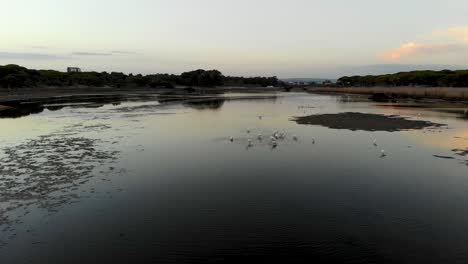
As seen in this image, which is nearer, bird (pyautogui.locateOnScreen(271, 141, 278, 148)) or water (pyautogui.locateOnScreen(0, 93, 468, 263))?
water (pyautogui.locateOnScreen(0, 93, 468, 263))

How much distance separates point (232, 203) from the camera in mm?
12430

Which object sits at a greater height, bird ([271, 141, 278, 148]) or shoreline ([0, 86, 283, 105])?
shoreline ([0, 86, 283, 105])

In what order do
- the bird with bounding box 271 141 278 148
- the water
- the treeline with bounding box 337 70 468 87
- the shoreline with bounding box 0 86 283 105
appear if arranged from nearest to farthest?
the water, the bird with bounding box 271 141 278 148, the shoreline with bounding box 0 86 283 105, the treeline with bounding box 337 70 468 87

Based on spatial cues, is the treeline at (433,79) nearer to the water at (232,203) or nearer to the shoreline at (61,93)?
the shoreline at (61,93)

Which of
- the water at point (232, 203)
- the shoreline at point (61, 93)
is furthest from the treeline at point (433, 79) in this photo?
the water at point (232, 203)

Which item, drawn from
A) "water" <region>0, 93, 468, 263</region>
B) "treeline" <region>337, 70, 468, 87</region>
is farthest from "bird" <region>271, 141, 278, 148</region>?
"treeline" <region>337, 70, 468, 87</region>

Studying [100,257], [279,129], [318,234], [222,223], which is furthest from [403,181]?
[279,129]

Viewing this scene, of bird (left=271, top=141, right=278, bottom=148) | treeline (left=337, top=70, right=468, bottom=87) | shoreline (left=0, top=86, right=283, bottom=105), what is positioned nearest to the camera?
bird (left=271, top=141, right=278, bottom=148)

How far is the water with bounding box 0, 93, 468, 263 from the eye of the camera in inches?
356

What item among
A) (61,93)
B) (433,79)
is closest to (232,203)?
(61,93)

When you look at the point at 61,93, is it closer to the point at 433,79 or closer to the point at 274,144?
the point at 274,144

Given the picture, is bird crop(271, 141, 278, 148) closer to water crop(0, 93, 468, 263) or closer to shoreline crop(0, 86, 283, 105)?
water crop(0, 93, 468, 263)

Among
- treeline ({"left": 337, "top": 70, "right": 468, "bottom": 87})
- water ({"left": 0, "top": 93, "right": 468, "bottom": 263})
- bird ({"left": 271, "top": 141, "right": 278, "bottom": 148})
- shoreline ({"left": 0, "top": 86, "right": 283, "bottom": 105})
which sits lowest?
Answer: water ({"left": 0, "top": 93, "right": 468, "bottom": 263})

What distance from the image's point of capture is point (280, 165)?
18203 mm
